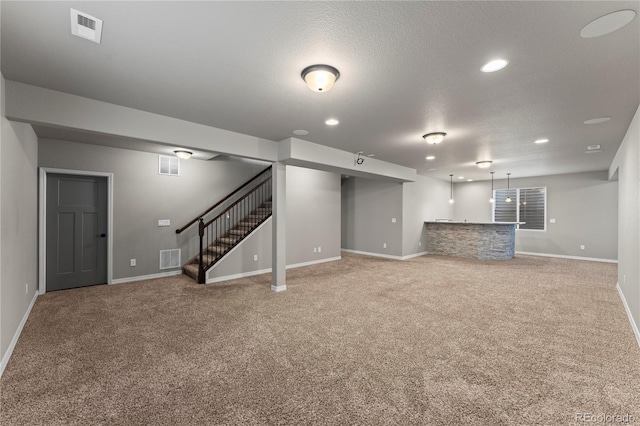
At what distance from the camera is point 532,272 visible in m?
6.38

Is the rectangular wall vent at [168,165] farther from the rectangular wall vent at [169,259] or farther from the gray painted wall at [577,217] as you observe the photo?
the gray painted wall at [577,217]

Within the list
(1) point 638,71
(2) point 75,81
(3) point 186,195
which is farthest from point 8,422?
(1) point 638,71

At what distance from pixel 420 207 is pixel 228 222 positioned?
5.99 meters

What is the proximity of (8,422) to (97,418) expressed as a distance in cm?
57

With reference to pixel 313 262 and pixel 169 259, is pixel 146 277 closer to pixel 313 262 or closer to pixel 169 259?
pixel 169 259

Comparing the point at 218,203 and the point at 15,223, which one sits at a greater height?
the point at 218,203

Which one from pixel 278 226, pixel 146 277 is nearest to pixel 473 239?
pixel 278 226

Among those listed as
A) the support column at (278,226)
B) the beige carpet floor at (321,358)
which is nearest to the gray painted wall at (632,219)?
the beige carpet floor at (321,358)

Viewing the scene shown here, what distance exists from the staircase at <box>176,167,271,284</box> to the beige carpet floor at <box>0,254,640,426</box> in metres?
1.10

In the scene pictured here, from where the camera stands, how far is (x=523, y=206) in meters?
9.39

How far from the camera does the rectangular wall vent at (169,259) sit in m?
5.80

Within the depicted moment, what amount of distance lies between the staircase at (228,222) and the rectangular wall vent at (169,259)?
20cm

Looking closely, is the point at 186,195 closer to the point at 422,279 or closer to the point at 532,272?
the point at 422,279

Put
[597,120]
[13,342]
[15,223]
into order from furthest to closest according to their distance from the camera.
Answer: [597,120] < [15,223] < [13,342]
